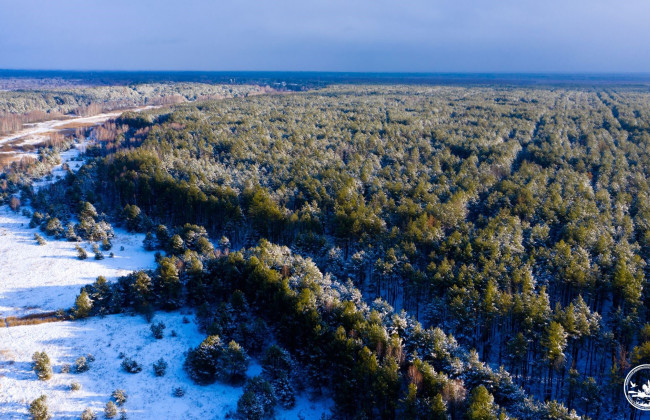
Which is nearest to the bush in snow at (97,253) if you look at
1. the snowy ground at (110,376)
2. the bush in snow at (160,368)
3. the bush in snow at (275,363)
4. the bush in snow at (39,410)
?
the snowy ground at (110,376)

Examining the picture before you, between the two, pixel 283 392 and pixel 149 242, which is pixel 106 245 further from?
pixel 283 392

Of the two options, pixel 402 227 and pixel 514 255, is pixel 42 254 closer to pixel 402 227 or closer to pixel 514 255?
pixel 402 227

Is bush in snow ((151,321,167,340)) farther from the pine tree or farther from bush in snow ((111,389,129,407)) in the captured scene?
the pine tree

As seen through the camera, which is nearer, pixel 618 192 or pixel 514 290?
pixel 514 290

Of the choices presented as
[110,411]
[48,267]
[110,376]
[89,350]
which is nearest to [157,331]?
[89,350]

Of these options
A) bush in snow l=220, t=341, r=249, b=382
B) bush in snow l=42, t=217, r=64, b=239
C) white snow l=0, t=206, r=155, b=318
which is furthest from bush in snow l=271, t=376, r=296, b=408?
bush in snow l=42, t=217, r=64, b=239

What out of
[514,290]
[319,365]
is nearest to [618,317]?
[514,290]
